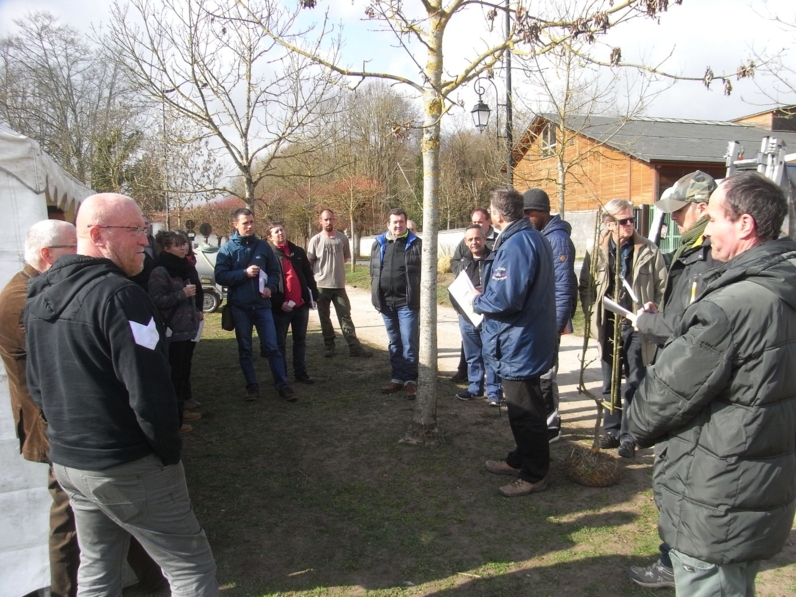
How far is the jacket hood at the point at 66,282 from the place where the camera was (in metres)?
2.03

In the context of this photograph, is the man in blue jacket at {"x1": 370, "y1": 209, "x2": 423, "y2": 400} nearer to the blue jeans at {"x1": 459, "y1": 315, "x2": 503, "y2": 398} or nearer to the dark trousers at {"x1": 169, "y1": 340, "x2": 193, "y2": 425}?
the blue jeans at {"x1": 459, "y1": 315, "x2": 503, "y2": 398}

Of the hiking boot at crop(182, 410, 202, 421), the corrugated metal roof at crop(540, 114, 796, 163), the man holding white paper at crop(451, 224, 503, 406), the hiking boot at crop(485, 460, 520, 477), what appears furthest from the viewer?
the corrugated metal roof at crop(540, 114, 796, 163)

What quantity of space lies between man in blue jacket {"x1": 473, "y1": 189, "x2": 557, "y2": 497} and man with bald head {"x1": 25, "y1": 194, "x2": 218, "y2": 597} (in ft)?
7.32

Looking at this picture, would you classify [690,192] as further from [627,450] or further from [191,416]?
[191,416]

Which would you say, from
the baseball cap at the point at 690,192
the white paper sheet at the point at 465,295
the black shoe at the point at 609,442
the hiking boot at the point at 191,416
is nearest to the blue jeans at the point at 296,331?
the hiking boot at the point at 191,416

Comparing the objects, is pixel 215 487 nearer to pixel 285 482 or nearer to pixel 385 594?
pixel 285 482

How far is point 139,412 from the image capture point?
2.04 m

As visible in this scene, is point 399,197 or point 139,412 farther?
point 399,197

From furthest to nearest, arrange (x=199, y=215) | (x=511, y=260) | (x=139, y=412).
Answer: (x=199, y=215) < (x=511, y=260) < (x=139, y=412)

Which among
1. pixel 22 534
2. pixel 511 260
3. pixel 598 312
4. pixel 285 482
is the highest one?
pixel 511 260

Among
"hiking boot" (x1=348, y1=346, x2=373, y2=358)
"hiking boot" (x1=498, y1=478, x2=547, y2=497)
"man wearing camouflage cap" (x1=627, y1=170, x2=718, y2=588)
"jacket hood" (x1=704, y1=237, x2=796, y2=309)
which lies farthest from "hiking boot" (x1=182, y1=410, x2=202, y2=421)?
"jacket hood" (x1=704, y1=237, x2=796, y2=309)

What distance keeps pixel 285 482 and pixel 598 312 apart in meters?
2.90

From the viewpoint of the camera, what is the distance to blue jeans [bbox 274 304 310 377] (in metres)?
6.69

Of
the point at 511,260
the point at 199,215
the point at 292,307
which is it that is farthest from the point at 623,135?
the point at 511,260
